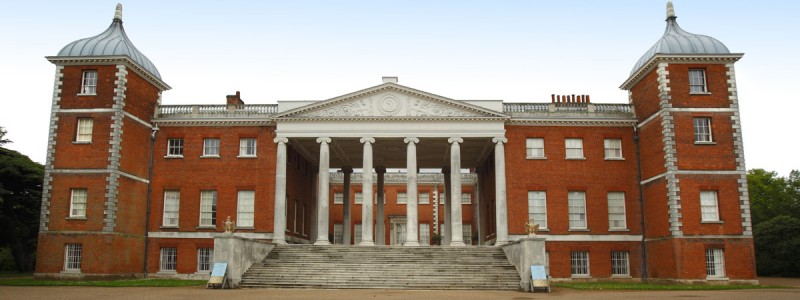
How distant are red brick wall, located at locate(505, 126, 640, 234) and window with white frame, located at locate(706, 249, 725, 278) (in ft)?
18.0

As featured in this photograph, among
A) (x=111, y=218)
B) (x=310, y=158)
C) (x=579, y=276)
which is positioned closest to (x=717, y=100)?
(x=579, y=276)

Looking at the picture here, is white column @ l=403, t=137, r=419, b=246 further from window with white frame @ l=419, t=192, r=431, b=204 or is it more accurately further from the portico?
window with white frame @ l=419, t=192, r=431, b=204

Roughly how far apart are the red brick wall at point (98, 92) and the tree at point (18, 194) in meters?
8.83

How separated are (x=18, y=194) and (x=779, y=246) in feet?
176

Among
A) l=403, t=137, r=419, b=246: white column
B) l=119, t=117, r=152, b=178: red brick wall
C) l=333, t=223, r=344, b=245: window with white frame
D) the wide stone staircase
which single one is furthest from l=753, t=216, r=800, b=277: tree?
l=119, t=117, r=152, b=178: red brick wall

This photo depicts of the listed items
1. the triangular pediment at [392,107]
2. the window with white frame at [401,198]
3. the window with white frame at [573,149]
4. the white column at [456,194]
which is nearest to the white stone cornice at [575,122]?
the window with white frame at [573,149]

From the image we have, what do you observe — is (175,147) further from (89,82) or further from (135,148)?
(89,82)

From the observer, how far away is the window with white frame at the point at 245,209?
3925cm

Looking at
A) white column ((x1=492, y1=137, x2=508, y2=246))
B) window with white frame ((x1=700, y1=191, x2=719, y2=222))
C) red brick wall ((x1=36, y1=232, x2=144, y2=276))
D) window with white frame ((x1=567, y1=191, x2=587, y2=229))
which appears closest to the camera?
window with white frame ((x1=700, y1=191, x2=719, y2=222))

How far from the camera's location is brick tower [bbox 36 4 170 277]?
1348 inches

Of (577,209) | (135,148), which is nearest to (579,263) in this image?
A: (577,209)

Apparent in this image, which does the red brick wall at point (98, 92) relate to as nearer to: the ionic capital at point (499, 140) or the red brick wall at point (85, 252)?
the red brick wall at point (85, 252)

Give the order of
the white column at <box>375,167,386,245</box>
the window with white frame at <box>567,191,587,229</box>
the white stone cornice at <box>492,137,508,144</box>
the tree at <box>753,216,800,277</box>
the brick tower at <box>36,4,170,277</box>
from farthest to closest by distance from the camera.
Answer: the tree at <box>753,216,800,277</box>
the white column at <box>375,167,386,245</box>
the window with white frame at <box>567,191,587,229</box>
the white stone cornice at <box>492,137,508,144</box>
the brick tower at <box>36,4,170,277</box>

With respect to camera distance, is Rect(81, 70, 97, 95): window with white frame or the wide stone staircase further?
Rect(81, 70, 97, 95): window with white frame
